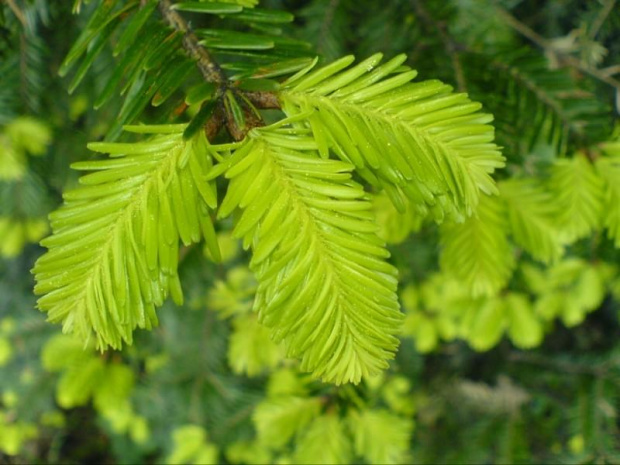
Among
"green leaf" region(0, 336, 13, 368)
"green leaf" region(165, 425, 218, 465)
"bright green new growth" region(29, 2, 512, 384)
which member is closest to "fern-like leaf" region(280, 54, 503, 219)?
"bright green new growth" region(29, 2, 512, 384)

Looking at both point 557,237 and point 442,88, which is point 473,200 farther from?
point 557,237

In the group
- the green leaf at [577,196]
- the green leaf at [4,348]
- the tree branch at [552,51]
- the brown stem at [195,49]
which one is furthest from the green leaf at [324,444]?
the green leaf at [4,348]

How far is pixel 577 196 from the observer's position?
0.52m

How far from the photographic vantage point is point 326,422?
727mm

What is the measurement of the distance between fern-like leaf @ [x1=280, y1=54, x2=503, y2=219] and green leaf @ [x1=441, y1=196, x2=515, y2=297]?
17 centimetres

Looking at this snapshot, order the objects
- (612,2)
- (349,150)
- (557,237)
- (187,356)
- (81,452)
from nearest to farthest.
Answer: (349,150) → (557,237) → (612,2) → (187,356) → (81,452)

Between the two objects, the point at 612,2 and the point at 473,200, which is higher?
the point at 612,2

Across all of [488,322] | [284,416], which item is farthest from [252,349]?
[488,322]

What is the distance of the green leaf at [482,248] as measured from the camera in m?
0.53

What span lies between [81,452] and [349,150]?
5.83 feet

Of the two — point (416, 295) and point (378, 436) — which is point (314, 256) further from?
point (416, 295)

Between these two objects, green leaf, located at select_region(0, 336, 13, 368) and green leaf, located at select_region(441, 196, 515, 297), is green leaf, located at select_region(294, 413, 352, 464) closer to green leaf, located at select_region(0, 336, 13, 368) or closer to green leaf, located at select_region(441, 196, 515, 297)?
green leaf, located at select_region(441, 196, 515, 297)

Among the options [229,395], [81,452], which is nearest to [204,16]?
[229,395]

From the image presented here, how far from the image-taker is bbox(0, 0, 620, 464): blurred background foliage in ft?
1.86
